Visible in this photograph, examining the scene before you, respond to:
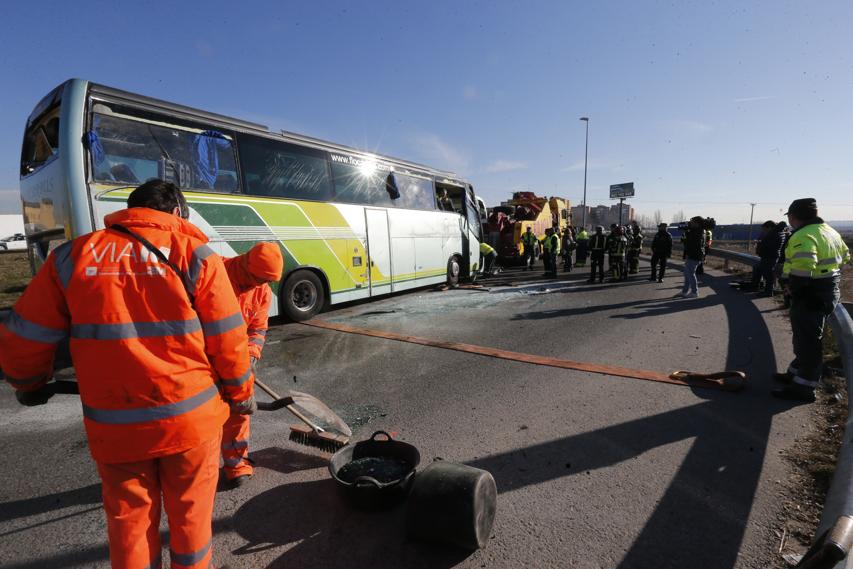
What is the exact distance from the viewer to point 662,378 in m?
4.39

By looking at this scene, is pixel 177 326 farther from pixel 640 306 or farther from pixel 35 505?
pixel 640 306

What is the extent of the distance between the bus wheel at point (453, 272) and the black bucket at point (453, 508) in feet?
31.2

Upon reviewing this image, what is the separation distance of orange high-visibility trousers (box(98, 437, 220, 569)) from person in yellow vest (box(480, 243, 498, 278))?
12.2m

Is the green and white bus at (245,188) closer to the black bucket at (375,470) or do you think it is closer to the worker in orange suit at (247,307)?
the worker in orange suit at (247,307)

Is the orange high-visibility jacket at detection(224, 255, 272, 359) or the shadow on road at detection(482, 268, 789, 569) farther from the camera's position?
the orange high-visibility jacket at detection(224, 255, 272, 359)

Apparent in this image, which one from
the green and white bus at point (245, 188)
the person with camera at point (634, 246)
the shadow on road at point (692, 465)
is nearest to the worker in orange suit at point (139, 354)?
the shadow on road at point (692, 465)

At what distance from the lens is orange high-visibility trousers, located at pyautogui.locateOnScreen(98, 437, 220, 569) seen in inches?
59.4

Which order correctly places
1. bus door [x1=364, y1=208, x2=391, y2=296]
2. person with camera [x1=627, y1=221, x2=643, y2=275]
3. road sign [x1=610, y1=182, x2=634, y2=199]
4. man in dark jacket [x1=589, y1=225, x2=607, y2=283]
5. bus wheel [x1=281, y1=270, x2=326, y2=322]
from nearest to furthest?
bus wheel [x1=281, y1=270, x2=326, y2=322] < bus door [x1=364, y1=208, x2=391, y2=296] < man in dark jacket [x1=589, y1=225, x2=607, y2=283] < person with camera [x1=627, y1=221, x2=643, y2=275] < road sign [x1=610, y1=182, x2=634, y2=199]

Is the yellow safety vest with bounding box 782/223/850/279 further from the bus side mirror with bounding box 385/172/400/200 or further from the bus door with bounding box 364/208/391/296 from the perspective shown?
the bus side mirror with bounding box 385/172/400/200

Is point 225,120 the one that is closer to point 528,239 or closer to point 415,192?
point 415,192

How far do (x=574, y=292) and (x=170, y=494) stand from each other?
10.1 meters

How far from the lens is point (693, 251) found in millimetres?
9273

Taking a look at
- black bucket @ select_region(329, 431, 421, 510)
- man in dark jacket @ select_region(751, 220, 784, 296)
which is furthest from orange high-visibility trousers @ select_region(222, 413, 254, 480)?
man in dark jacket @ select_region(751, 220, 784, 296)

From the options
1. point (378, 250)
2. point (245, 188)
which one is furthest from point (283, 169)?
point (378, 250)
